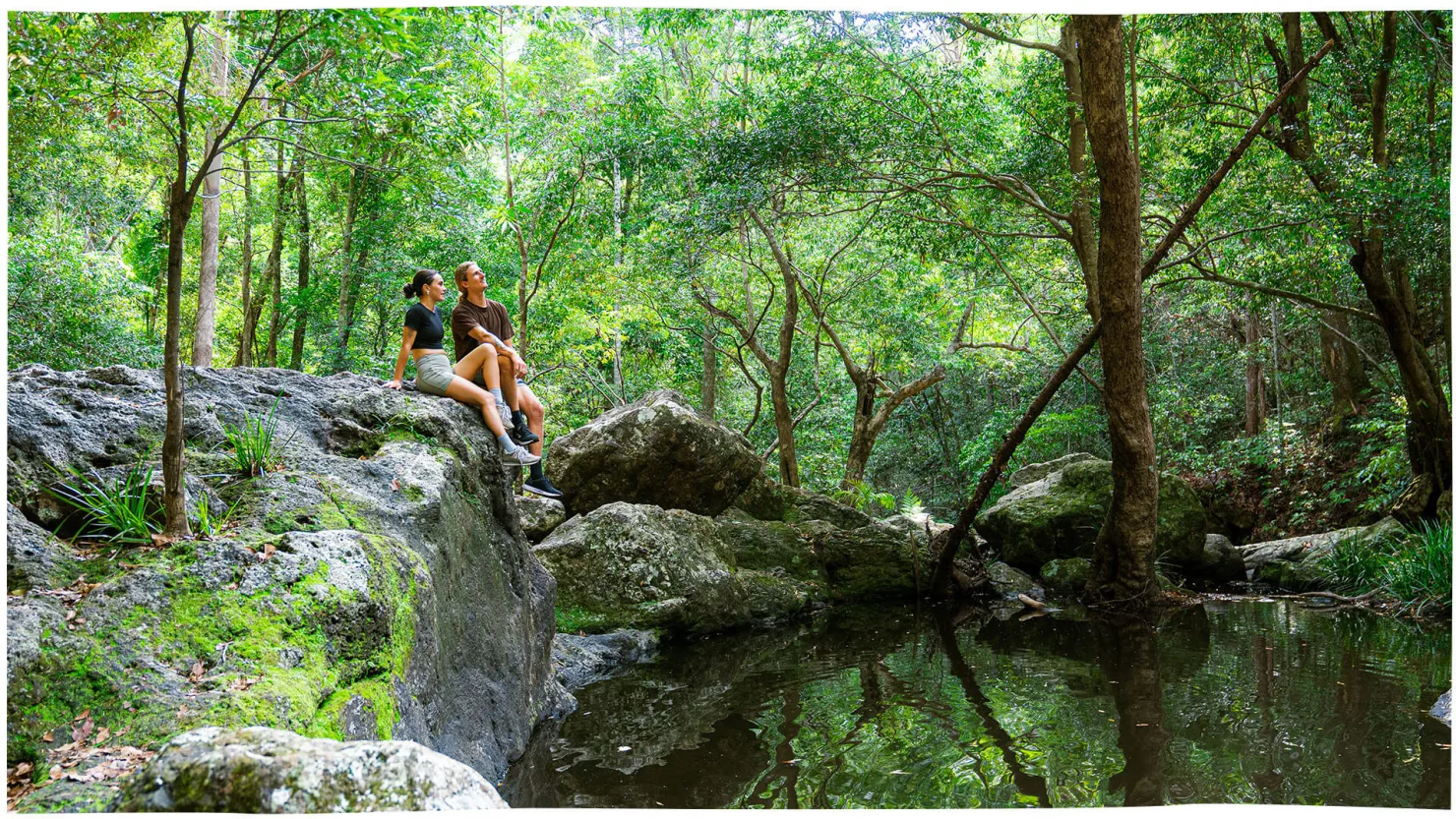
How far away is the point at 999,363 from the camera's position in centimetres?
1914

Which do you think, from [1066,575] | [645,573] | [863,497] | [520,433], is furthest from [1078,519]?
[520,433]

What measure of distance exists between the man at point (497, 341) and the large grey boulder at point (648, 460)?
3.54m

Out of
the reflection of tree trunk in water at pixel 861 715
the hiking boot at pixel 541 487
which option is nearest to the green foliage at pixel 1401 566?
the reflection of tree trunk in water at pixel 861 715

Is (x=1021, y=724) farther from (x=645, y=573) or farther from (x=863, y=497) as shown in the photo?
(x=863, y=497)

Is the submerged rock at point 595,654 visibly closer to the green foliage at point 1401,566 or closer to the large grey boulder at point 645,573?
the large grey boulder at point 645,573

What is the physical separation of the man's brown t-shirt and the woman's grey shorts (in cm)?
35

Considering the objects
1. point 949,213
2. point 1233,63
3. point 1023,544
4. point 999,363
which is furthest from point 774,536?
point 999,363

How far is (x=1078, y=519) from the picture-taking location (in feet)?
35.0

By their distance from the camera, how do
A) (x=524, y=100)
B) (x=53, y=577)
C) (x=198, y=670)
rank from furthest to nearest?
(x=524, y=100) → (x=53, y=577) → (x=198, y=670)

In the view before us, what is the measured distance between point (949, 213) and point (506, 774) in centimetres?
882

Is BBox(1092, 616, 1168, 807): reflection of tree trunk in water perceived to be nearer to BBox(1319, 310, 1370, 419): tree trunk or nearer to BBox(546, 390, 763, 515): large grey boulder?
BBox(546, 390, 763, 515): large grey boulder

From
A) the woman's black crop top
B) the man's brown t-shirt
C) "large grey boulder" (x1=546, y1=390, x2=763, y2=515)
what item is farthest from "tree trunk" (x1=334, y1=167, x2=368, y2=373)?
the woman's black crop top

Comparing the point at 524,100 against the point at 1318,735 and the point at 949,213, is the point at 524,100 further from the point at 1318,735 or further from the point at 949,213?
the point at 1318,735

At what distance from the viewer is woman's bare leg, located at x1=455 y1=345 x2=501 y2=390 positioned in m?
5.55
